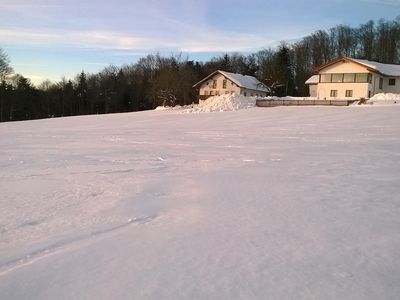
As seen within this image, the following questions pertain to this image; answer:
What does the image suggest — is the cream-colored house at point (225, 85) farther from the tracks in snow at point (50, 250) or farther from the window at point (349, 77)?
the tracks in snow at point (50, 250)

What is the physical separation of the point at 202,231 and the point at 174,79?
61611mm

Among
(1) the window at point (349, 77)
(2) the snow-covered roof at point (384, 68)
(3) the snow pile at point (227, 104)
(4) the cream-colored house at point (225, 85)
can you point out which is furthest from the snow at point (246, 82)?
(3) the snow pile at point (227, 104)

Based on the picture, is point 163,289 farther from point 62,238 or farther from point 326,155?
point 326,155

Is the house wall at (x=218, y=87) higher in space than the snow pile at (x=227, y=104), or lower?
higher

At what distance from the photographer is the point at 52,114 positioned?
279 ft

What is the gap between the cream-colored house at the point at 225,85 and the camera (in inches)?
2591

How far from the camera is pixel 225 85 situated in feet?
219

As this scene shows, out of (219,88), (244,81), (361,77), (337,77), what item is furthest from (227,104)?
(244,81)

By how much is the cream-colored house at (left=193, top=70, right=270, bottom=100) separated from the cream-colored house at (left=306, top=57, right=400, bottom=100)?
14700 mm

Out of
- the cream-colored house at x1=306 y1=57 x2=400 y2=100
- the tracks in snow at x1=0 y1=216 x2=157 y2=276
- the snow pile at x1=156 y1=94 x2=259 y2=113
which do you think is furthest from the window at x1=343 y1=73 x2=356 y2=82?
the tracks in snow at x1=0 y1=216 x2=157 y2=276

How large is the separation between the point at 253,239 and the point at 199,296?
4.86ft

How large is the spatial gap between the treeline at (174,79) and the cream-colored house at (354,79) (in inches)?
426

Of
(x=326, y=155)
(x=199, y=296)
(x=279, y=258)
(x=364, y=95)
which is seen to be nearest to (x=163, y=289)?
(x=199, y=296)

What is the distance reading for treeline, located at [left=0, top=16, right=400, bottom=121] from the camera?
67.8 m
